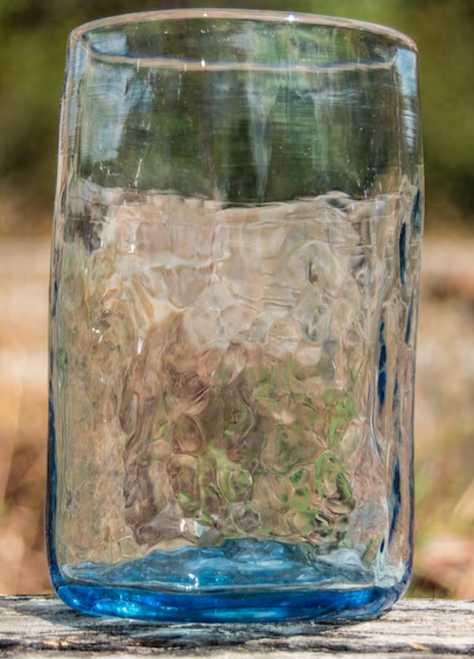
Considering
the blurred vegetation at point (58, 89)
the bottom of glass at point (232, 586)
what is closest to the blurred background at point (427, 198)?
the blurred vegetation at point (58, 89)

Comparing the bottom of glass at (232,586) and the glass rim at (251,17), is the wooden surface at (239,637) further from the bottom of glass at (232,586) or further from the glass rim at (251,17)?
the glass rim at (251,17)

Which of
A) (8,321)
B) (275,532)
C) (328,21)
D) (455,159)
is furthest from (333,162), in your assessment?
(455,159)

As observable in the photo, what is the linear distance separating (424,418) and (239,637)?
1582 millimetres

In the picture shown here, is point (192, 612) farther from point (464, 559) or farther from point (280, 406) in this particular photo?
point (464, 559)

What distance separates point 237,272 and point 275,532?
156mm

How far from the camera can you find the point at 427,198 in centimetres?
262

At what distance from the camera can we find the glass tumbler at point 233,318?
0.64m

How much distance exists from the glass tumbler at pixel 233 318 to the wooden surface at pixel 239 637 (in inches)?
0.5

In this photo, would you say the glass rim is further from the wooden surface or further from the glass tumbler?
the wooden surface

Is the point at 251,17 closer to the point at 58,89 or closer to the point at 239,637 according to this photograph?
the point at 239,637

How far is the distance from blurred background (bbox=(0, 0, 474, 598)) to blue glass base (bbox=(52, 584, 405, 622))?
125cm

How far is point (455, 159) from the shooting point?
2.69m

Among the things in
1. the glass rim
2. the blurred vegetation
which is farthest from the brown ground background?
the glass rim

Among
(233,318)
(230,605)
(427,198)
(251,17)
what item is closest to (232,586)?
(230,605)
